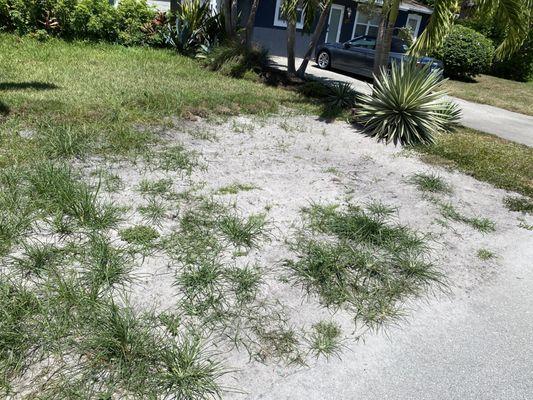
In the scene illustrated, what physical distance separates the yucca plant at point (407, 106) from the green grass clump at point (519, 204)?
7.05 ft

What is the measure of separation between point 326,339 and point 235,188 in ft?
8.20

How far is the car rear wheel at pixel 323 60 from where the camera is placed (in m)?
16.4

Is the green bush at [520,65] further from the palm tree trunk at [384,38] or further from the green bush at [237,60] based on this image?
the palm tree trunk at [384,38]

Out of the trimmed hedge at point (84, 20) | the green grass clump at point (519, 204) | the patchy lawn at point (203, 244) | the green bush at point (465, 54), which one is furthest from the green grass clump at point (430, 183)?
the green bush at point (465, 54)

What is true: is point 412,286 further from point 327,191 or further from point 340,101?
point 340,101

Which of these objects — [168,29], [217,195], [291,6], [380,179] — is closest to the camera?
[217,195]

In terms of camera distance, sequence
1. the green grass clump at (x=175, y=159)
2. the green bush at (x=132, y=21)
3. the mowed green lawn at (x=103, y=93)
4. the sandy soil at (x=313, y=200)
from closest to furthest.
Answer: the sandy soil at (x=313, y=200), the green grass clump at (x=175, y=159), the mowed green lawn at (x=103, y=93), the green bush at (x=132, y=21)

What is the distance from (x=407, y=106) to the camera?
782 centimetres

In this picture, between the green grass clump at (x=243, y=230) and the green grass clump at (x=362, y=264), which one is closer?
the green grass clump at (x=362, y=264)

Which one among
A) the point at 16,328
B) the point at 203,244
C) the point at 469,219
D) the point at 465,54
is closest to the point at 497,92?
the point at 465,54

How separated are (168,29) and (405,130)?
8892 millimetres

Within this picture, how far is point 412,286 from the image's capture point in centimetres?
376

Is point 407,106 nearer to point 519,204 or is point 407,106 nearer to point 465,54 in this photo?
point 519,204

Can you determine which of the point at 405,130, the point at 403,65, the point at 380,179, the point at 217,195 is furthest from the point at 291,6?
the point at 217,195
